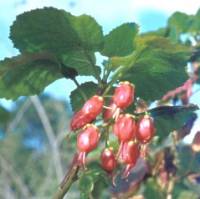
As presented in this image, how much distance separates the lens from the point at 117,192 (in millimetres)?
1681

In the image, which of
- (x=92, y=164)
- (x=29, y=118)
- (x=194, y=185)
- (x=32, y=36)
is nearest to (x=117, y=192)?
(x=92, y=164)

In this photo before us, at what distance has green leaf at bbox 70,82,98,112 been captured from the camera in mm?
1272

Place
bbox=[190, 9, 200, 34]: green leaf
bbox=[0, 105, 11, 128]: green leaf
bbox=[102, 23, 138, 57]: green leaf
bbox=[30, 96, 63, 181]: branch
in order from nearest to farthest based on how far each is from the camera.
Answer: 1. bbox=[102, 23, 138, 57]: green leaf
2. bbox=[0, 105, 11, 128]: green leaf
3. bbox=[190, 9, 200, 34]: green leaf
4. bbox=[30, 96, 63, 181]: branch

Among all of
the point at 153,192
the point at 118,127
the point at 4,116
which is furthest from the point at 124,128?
the point at 153,192

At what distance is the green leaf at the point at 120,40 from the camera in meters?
1.24

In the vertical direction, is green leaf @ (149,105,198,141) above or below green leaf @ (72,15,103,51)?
below

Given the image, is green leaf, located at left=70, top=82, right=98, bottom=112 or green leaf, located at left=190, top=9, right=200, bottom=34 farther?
green leaf, located at left=190, top=9, right=200, bottom=34

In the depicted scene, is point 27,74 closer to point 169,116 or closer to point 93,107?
point 93,107

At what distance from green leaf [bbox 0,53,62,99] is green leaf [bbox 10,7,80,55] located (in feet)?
0.10

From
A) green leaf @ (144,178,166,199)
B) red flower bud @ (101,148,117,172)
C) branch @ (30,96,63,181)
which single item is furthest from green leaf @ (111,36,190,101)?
branch @ (30,96,63,181)

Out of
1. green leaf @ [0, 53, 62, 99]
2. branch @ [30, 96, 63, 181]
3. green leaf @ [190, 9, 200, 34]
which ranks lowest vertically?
green leaf @ [0, 53, 62, 99]

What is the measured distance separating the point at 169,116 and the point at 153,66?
0.18 metres

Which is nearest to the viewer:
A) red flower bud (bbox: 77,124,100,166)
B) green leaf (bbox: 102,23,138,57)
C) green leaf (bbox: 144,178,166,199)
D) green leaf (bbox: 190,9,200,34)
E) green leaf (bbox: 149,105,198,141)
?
red flower bud (bbox: 77,124,100,166)

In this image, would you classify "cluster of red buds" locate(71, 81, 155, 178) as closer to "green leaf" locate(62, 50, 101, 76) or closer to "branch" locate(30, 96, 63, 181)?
"green leaf" locate(62, 50, 101, 76)
